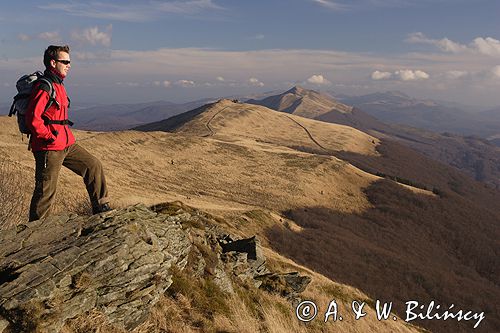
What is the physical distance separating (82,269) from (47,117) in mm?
3874

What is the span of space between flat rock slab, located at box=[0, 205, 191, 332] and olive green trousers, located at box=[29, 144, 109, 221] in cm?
47

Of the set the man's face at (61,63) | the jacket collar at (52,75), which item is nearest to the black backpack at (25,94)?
the jacket collar at (52,75)

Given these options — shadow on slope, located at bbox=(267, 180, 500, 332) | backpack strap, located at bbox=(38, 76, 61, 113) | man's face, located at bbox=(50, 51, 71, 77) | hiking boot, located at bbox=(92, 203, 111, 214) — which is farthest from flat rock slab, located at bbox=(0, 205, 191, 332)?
shadow on slope, located at bbox=(267, 180, 500, 332)

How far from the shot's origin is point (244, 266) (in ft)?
58.2

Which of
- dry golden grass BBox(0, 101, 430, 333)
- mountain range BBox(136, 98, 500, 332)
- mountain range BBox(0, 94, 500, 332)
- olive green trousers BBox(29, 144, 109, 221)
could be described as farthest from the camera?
mountain range BBox(136, 98, 500, 332)

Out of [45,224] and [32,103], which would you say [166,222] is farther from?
[32,103]

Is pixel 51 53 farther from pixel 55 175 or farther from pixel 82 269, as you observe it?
pixel 82 269

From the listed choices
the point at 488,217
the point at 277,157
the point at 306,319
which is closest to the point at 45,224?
the point at 306,319

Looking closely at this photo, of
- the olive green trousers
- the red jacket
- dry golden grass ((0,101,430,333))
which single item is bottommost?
dry golden grass ((0,101,430,333))

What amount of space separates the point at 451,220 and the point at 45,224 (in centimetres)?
8800

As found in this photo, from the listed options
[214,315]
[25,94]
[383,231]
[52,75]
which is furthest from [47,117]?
[383,231]

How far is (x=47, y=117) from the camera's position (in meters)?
9.88

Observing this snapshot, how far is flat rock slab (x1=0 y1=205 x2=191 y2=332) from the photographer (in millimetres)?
8305

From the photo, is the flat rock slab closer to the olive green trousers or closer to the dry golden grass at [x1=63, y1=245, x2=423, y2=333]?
the dry golden grass at [x1=63, y1=245, x2=423, y2=333]
